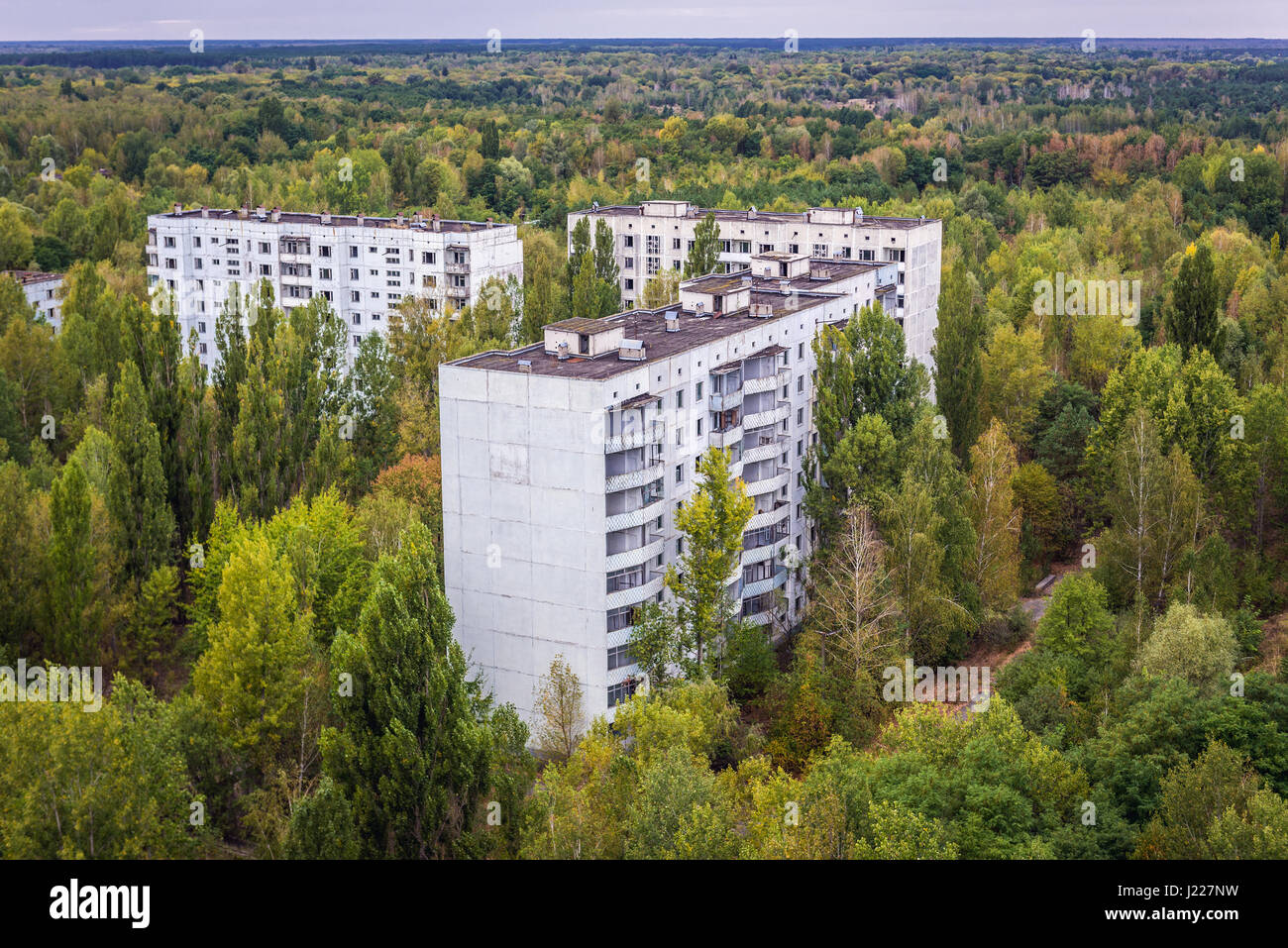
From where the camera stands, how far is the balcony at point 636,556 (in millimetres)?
40250

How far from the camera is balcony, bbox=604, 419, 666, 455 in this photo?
1558 inches

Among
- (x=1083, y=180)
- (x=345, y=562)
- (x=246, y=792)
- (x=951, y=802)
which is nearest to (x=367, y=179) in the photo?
(x=1083, y=180)

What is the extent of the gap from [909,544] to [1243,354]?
30167 mm

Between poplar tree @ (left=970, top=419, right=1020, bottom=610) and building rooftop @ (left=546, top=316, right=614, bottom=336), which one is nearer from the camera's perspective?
building rooftop @ (left=546, top=316, right=614, bottom=336)

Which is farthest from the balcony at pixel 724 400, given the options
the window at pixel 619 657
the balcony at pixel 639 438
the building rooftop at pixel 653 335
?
the window at pixel 619 657

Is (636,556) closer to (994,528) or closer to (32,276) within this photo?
(994,528)

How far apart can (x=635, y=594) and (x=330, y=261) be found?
44.5 metres

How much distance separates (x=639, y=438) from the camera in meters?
40.6

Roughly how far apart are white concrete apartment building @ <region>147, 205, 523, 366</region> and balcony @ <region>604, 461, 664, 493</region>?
35.3m

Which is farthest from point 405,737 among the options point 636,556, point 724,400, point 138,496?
point 138,496

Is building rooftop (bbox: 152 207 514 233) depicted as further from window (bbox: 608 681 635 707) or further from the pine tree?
window (bbox: 608 681 635 707)

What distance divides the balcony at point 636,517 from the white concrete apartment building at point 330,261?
116 feet

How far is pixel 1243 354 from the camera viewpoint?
214 feet

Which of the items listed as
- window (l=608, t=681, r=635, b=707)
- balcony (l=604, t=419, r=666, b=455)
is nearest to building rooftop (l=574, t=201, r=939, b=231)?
balcony (l=604, t=419, r=666, b=455)
